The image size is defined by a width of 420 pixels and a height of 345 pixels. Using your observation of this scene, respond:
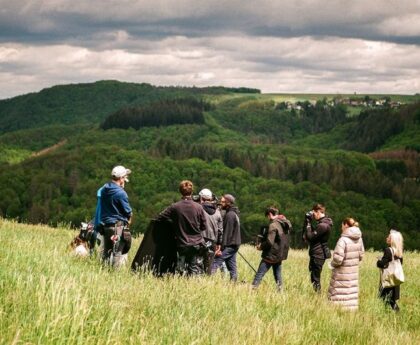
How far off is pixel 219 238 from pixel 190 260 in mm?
1664

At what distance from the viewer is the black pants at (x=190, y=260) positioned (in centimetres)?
978

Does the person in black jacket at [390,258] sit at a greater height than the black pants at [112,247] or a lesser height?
lesser

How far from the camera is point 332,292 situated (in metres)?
10.5

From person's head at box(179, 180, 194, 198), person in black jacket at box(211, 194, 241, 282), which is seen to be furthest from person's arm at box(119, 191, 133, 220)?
person in black jacket at box(211, 194, 241, 282)

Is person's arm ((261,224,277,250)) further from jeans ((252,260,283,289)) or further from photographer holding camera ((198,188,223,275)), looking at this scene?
photographer holding camera ((198,188,223,275))

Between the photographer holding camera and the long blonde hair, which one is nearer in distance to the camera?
the photographer holding camera

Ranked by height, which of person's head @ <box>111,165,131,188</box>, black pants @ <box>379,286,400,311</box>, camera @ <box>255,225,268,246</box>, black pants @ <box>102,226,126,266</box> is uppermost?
person's head @ <box>111,165,131,188</box>

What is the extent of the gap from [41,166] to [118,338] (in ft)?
554

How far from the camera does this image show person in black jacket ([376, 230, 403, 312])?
11414 millimetres

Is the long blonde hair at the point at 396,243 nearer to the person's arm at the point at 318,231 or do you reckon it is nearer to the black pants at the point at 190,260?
the person's arm at the point at 318,231

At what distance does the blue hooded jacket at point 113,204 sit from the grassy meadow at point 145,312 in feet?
2.93

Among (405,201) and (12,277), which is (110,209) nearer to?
(12,277)

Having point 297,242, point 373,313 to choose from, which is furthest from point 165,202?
point 373,313

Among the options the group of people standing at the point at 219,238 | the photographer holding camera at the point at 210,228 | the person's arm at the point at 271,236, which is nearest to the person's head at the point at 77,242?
the group of people standing at the point at 219,238
